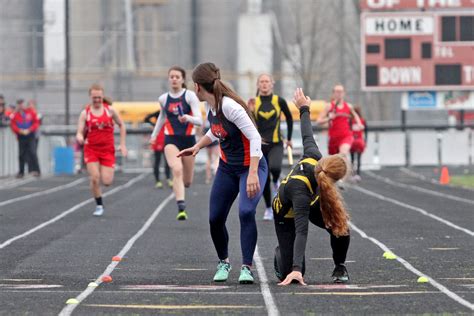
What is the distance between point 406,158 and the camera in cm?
4172

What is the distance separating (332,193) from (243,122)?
1062mm

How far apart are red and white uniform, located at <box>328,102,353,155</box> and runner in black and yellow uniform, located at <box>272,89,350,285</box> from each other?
1442 cm

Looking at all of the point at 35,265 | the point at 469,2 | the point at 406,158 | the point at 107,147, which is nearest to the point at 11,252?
the point at 35,265

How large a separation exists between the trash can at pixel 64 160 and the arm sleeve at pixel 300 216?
3003 cm

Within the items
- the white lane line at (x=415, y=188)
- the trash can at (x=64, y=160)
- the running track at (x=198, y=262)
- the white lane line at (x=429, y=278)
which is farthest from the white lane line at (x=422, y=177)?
the white lane line at (x=429, y=278)

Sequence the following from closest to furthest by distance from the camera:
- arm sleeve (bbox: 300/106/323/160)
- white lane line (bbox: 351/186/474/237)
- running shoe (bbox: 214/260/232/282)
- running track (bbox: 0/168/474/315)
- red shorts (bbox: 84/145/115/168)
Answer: running track (bbox: 0/168/474/315) < arm sleeve (bbox: 300/106/323/160) < running shoe (bbox: 214/260/232/282) < white lane line (bbox: 351/186/474/237) < red shorts (bbox: 84/145/115/168)

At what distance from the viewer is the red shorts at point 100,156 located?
738 inches

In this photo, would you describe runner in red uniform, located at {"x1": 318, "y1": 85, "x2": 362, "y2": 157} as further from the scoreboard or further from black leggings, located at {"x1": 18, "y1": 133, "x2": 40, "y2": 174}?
black leggings, located at {"x1": 18, "y1": 133, "x2": 40, "y2": 174}

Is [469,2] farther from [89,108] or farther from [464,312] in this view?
[464,312]

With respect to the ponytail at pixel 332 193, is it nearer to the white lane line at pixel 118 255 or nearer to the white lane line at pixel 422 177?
the white lane line at pixel 118 255

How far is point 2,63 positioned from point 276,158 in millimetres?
47802

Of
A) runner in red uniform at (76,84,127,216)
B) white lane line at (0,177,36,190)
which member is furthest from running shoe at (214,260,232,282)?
white lane line at (0,177,36,190)

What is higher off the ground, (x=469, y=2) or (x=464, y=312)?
(x=469, y=2)

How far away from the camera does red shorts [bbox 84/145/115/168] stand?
1873 cm
